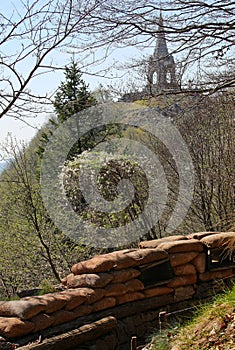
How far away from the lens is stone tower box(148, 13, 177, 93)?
412 cm

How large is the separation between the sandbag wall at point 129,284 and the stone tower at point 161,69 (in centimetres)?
147

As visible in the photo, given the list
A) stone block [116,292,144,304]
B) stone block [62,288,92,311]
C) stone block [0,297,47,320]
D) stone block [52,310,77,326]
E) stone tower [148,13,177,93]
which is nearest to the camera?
stone block [0,297,47,320]

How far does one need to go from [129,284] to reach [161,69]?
197cm

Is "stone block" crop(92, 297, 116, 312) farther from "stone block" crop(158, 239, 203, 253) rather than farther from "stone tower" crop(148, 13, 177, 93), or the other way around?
"stone tower" crop(148, 13, 177, 93)

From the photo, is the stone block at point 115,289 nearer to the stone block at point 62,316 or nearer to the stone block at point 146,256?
the stone block at point 146,256

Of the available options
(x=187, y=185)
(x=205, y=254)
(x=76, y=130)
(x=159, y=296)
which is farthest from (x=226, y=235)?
(x=76, y=130)

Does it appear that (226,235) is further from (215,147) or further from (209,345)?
(215,147)

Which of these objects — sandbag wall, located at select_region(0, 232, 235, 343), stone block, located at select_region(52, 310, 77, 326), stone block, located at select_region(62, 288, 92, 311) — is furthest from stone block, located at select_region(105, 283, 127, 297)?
stone block, located at select_region(52, 310, 77, 326)

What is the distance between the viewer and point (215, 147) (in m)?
6.95

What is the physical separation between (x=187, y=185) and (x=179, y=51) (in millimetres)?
3394

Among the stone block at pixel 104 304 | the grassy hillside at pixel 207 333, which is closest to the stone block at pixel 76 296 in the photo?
the stone block at pixel 104 304

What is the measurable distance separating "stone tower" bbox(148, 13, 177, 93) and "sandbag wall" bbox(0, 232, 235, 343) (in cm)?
147

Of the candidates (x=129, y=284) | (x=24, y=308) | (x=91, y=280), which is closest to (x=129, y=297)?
(x=129, y=284)

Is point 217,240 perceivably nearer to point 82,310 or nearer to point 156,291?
point 156,291
